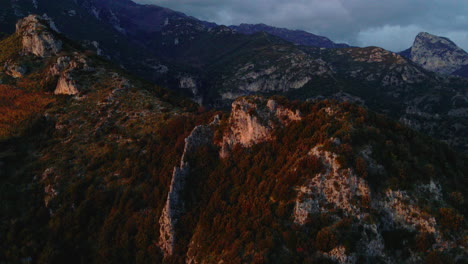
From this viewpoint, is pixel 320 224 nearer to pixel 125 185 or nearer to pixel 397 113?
pixel 125 185

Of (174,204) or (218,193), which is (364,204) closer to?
(218,193)

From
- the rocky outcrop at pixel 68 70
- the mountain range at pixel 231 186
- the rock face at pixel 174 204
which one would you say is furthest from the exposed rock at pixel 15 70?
the rock face at pixel 174 204

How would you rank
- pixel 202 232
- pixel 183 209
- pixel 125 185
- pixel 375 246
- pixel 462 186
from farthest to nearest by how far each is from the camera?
1. pixel 125 185
2. pixel 183 209
3. pixel 202 232
4. pixel 462 186
5. pixel 375 246

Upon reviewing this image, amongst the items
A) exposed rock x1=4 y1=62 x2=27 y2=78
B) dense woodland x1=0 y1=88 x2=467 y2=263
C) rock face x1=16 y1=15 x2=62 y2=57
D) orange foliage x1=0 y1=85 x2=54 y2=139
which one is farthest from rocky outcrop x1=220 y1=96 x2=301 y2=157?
rock face x1=16 y1=15 x2=62 y2=57

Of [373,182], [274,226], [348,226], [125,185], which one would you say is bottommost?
[125,185]

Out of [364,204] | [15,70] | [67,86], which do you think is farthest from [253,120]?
[15,70]

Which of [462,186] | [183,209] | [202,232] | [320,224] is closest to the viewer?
[320,224]

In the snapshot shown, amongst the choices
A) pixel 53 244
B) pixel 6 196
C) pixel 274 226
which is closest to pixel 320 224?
pixel 274 226
